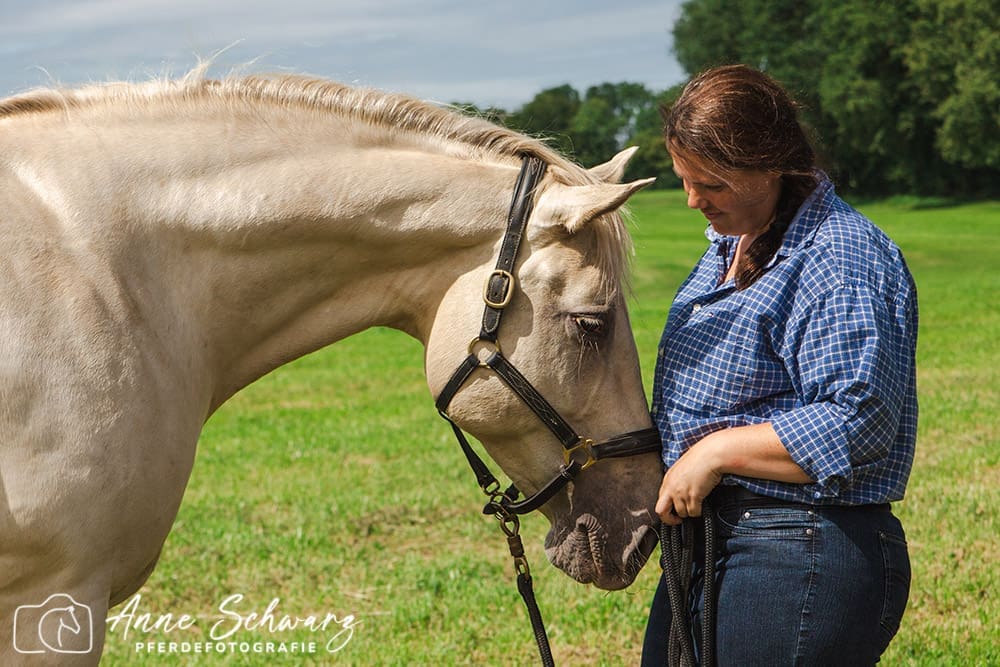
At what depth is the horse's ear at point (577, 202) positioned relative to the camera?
8.03 ft

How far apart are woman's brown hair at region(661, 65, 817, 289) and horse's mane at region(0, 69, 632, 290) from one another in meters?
0.29

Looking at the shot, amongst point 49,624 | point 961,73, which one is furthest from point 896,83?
point 49,624

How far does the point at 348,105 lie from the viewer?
2.67 meters

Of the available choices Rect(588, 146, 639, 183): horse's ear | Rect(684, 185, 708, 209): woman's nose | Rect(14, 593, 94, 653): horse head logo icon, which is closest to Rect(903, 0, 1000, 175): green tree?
Rect(588, 146, 639, 183): horse's ear

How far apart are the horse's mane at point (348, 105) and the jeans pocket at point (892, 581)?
3.05 ft

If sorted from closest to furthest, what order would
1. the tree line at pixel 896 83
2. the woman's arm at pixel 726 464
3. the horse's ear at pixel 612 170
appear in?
the woman's arm at pixel 726 464, the horse's ear at pixel 612 170, the tree line at pixel 896 83

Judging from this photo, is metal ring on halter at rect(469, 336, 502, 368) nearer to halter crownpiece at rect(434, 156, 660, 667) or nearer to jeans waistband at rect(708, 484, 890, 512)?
halter crownpiece at rect(434, 156, 660, 667)

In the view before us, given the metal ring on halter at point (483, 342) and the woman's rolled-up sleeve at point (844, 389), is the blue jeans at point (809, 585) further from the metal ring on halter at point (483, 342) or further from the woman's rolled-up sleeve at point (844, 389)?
the metal ring on halter at point (483, 342)

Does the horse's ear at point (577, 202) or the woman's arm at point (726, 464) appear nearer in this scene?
the woman's arm at point (726, 464)

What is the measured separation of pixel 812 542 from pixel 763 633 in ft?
0.81

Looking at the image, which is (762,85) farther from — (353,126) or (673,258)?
(673,258)

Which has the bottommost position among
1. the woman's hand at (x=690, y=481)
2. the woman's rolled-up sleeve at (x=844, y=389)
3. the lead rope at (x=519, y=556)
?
the lead rope at (x=519, y=556)

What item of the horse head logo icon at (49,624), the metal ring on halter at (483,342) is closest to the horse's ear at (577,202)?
the metal ring on halter at (483,342)

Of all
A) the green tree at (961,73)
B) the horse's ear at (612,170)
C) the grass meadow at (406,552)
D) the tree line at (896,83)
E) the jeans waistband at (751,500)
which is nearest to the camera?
the jeans waistband at (751,500)
